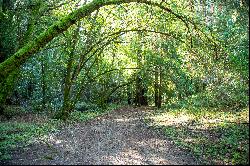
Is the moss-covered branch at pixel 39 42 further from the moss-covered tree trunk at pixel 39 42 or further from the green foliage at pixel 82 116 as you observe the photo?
the green foliage at pixel 82 116

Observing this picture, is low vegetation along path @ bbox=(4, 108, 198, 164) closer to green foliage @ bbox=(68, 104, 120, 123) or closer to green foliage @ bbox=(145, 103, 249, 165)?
green foliage @ bbox=(145, 103, 249, 165)

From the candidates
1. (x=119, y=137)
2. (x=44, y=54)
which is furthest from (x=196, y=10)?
(x=44, y=54)

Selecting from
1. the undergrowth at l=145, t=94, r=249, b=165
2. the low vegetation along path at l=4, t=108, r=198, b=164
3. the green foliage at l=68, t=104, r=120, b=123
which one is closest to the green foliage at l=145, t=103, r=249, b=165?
the undergrowth at l=145, t=94, r=249, b=165

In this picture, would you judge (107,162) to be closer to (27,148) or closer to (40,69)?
(27,148)

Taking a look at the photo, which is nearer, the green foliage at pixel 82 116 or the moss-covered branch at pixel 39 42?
the moss-covered branch at pixel 39 42

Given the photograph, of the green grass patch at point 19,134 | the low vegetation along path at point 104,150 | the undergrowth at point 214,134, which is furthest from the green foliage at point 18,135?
the undergrowth at point 214,134

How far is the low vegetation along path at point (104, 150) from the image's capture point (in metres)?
9.72

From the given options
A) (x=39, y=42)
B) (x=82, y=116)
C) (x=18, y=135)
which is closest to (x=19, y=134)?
(x=18, y=135)

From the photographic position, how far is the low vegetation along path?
972 cm

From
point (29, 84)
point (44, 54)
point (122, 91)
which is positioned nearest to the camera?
point (44, 54)

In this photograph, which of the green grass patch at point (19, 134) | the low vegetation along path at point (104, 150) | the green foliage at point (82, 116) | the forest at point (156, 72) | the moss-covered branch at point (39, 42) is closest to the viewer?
the low vegetation along path at point (104, 150)

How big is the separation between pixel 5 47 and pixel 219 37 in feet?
44.3

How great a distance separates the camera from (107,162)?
9.34 m

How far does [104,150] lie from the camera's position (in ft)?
36.2
